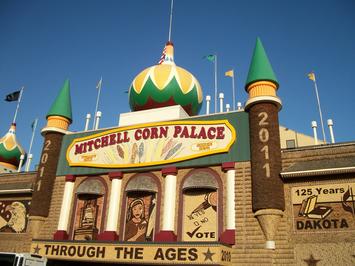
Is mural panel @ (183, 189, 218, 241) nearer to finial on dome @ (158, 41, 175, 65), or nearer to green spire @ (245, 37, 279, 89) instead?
green spire @ (245, 37, 279, 89)

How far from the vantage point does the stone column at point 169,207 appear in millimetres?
20469

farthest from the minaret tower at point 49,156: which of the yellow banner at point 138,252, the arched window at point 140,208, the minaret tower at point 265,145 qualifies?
the minaret tower at point 265,145

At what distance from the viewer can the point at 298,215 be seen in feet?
61.2

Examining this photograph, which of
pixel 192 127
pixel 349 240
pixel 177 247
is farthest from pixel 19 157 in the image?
pixel 349 240

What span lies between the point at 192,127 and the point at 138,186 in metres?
5.05

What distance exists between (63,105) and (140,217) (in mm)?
11645

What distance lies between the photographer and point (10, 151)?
1510 inches

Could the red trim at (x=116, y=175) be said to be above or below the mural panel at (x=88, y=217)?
above

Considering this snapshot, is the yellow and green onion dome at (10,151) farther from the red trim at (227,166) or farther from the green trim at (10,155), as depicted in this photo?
the red trim at (227,166)

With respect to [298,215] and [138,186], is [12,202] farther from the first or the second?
[298,215]

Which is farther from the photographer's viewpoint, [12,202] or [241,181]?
[12,202]

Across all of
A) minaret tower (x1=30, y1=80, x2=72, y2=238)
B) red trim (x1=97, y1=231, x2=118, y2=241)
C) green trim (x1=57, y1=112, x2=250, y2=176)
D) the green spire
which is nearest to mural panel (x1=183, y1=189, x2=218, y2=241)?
green trim (x1=57, y1=112, x2=250, y2=176)

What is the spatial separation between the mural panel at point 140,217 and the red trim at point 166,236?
39.4 inches

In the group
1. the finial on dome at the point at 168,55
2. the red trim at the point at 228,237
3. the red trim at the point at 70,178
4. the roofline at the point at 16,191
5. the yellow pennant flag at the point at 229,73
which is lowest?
the red trim at the point at 228,237
